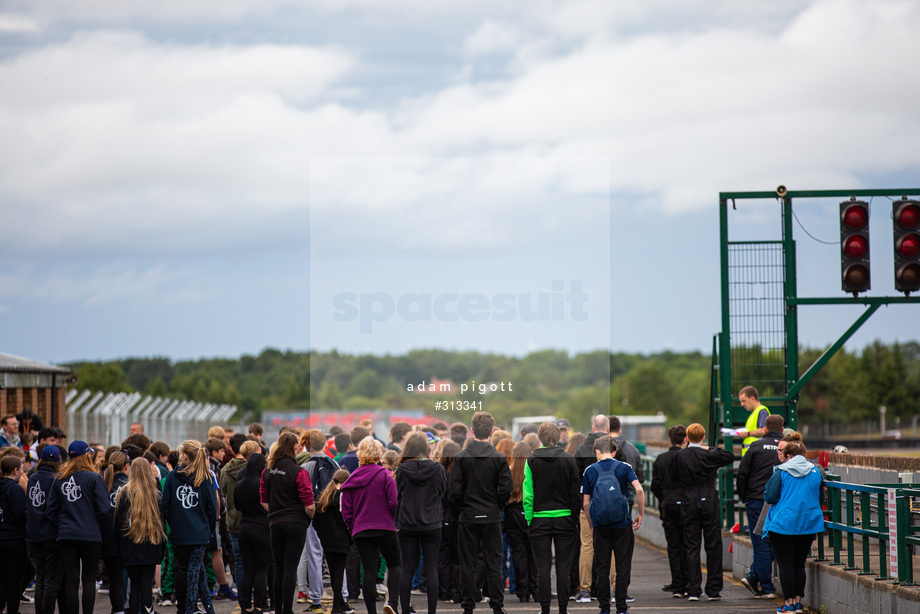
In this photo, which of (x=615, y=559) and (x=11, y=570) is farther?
(x=615, y=559)

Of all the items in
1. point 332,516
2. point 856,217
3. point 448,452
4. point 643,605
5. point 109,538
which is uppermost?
point 856,217

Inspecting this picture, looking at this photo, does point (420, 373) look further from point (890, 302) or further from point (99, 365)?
point (99, 365)

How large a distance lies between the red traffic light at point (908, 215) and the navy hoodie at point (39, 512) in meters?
10.8

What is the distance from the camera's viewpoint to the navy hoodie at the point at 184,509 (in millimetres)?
10094

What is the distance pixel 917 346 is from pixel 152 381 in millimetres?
120446

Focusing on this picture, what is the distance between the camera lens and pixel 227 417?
113 feet

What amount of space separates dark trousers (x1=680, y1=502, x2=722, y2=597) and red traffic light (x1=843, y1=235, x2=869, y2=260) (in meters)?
4.04

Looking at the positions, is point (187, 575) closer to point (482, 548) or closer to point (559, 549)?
point (482, 548)

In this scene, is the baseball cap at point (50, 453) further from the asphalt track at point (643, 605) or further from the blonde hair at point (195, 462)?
the asphalt track at point (643, 605)

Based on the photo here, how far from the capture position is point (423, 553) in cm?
1019

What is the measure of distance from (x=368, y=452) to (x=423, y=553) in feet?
3.85

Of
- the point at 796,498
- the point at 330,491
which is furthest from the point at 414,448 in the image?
the point at 796,498

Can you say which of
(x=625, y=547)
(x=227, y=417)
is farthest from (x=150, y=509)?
(x=227, y=417)

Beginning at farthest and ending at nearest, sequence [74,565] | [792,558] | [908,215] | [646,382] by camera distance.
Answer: [646,382]
[908,215]
[792,558]
[74,565]
